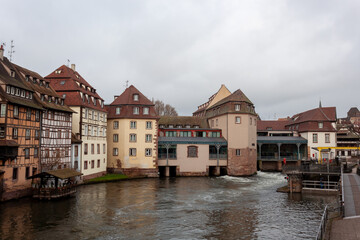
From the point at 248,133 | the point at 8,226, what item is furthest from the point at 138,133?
the point at 8,226

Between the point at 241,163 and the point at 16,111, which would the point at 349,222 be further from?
the point at 241,163

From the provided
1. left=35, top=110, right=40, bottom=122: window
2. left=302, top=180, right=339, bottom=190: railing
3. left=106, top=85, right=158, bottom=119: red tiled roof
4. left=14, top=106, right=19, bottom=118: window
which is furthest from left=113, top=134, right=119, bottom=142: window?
left=302, top=180, right=339, bottom=190: railing

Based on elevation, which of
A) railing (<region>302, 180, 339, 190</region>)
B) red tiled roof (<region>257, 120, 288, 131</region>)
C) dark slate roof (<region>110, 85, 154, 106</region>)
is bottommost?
railing (<region>302, 180, 339, 190</region>)

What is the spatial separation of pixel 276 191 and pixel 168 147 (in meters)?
21.0

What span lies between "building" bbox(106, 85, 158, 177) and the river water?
43.5 ft

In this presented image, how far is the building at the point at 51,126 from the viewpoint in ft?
110

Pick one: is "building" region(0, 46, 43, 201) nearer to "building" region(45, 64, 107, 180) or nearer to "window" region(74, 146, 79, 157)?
"window" region(74, 146, 79, 157)

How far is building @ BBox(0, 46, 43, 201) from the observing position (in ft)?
89.5

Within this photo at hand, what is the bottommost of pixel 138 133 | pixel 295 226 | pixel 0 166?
pixel 295 226

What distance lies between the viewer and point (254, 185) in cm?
4178

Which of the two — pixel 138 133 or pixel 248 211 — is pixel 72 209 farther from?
pixel 138 133

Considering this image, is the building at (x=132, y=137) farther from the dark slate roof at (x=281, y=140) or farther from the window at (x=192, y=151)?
the dark slate roof at (x=281, y=140)

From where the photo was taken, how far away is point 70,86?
141ft

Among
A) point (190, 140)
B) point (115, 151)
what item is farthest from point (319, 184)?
point (115, 151)
